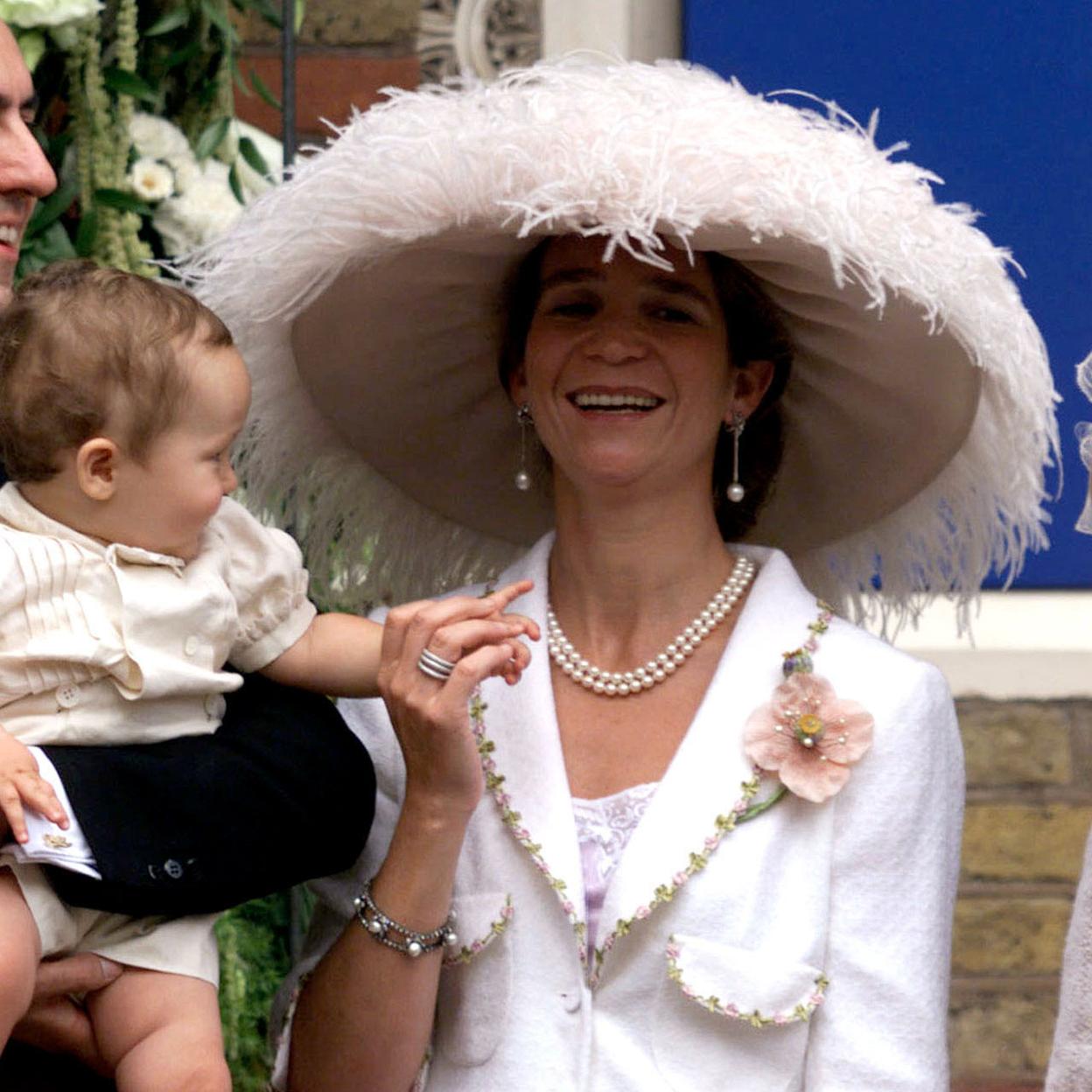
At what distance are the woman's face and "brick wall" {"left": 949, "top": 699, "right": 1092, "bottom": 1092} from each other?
4.91 ft

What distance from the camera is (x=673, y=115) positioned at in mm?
2176

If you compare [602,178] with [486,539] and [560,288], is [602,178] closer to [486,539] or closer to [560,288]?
[560,288]

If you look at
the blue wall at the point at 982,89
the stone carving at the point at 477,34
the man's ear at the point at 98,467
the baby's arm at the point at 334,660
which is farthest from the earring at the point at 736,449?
the stone carving at the point at 477,34

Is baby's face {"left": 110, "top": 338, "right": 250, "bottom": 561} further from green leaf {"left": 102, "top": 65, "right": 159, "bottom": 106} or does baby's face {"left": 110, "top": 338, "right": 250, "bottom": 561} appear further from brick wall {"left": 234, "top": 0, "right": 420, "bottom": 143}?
brick wall {"left": 234, "top": 0, "right": 420, "bottom": 143}

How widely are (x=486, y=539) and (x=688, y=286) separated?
1.76 ft

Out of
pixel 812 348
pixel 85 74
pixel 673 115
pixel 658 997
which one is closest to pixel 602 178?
pixel 673 115

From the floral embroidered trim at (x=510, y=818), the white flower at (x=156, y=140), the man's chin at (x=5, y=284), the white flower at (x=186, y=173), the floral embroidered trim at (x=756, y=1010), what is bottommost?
the floral embroidered trim at (x=756, y=1010)

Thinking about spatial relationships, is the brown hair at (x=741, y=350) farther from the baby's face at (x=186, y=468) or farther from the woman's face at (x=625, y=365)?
the baby's face at (x=186, y=468)

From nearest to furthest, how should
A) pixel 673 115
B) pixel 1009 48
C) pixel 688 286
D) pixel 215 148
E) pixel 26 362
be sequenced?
pixel 26 362, pixel 673 115, pixel 688 286, pixel 215 148, pixel 1009 48

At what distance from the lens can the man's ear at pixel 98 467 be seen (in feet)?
6.70

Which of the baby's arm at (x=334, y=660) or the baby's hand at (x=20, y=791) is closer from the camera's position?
the baby's hand at (x=20, y=791)

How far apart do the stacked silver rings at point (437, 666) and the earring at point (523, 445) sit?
42cm

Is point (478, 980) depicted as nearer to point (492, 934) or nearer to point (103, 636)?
point (492, 934)

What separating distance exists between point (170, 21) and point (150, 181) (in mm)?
228
